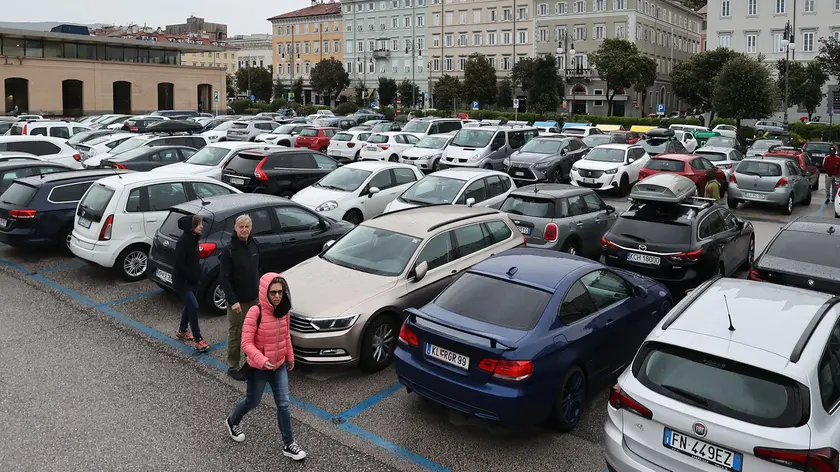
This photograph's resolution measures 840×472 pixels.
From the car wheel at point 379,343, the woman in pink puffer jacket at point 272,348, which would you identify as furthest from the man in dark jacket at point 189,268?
the woman in pink puffer jacket at point 272,348

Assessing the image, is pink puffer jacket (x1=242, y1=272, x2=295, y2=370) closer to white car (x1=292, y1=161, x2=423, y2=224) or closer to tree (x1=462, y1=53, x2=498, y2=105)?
white car (x1=292, y1=161, x2=423, y2=224)

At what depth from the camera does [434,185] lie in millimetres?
14195

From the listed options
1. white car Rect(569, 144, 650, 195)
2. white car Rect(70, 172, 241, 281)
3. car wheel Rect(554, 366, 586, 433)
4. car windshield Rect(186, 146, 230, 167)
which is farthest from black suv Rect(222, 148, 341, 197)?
car wheel Rect(554, 366, 586, 433)

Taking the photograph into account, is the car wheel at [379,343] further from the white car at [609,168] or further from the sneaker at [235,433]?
the white car at [609,168]

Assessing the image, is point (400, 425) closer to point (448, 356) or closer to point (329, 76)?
point (448, 356)

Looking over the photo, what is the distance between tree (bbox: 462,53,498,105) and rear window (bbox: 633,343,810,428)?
73.2 meters

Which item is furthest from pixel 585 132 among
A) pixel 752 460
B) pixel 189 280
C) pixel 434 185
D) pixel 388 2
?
pixel 388 2

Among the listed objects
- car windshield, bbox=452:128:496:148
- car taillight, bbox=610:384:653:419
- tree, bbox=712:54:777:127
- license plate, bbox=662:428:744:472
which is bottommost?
license plate, bbox=662:428:744:472

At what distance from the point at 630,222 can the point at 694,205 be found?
3.42ft

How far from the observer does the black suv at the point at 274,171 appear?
16.7m

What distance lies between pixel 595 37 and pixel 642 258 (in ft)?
242

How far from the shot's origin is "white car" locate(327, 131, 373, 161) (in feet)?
90.1

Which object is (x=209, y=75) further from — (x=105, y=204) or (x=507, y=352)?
(x=507, y=352)

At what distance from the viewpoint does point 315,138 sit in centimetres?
3014
